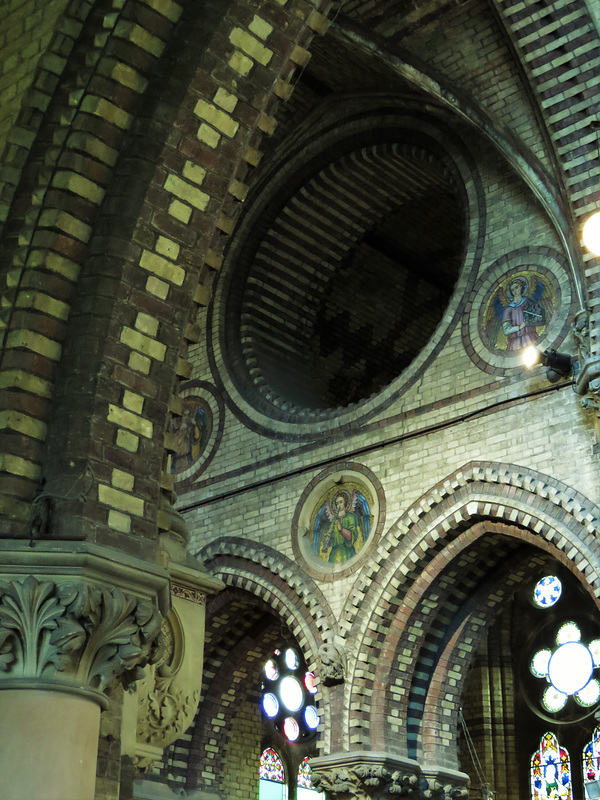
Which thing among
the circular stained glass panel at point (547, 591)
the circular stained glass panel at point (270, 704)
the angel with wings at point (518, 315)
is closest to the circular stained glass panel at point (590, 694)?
the circular stained glass panel at point (547, 591)

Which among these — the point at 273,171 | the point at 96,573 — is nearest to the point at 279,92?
the point at 96,573

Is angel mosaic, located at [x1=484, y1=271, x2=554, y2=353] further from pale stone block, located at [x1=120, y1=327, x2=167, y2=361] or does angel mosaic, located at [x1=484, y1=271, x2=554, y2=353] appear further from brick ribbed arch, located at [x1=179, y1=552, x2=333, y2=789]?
pale stone block, located at [x1=120, y1=327, x2=167, y2=361]

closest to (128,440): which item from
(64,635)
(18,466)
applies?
(18,466)

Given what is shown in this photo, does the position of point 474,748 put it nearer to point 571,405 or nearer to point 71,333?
point 571,405

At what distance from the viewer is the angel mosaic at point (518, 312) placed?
36.7 feet

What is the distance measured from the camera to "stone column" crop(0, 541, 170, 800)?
4.00m

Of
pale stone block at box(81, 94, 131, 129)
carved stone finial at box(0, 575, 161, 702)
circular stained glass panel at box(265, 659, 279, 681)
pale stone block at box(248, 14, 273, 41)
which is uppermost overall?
pale stone block at box(248, 14, 273, 41)

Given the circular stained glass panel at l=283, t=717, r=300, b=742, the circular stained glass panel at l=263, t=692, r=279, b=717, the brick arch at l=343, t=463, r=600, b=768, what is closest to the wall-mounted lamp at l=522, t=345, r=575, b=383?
the brick arch at l=343, t=463, r=600, b=768

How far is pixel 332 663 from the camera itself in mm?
11352

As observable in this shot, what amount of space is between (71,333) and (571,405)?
6.67 metres

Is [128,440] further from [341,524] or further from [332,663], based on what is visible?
[341,524]

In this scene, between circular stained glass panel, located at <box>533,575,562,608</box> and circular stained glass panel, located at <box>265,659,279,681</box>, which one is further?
circular stained glass panel, located at <box>265,659,279,681</box>

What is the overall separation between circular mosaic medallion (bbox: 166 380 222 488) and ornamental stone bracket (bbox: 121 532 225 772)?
27.1 ft

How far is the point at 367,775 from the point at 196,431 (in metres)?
4.96
